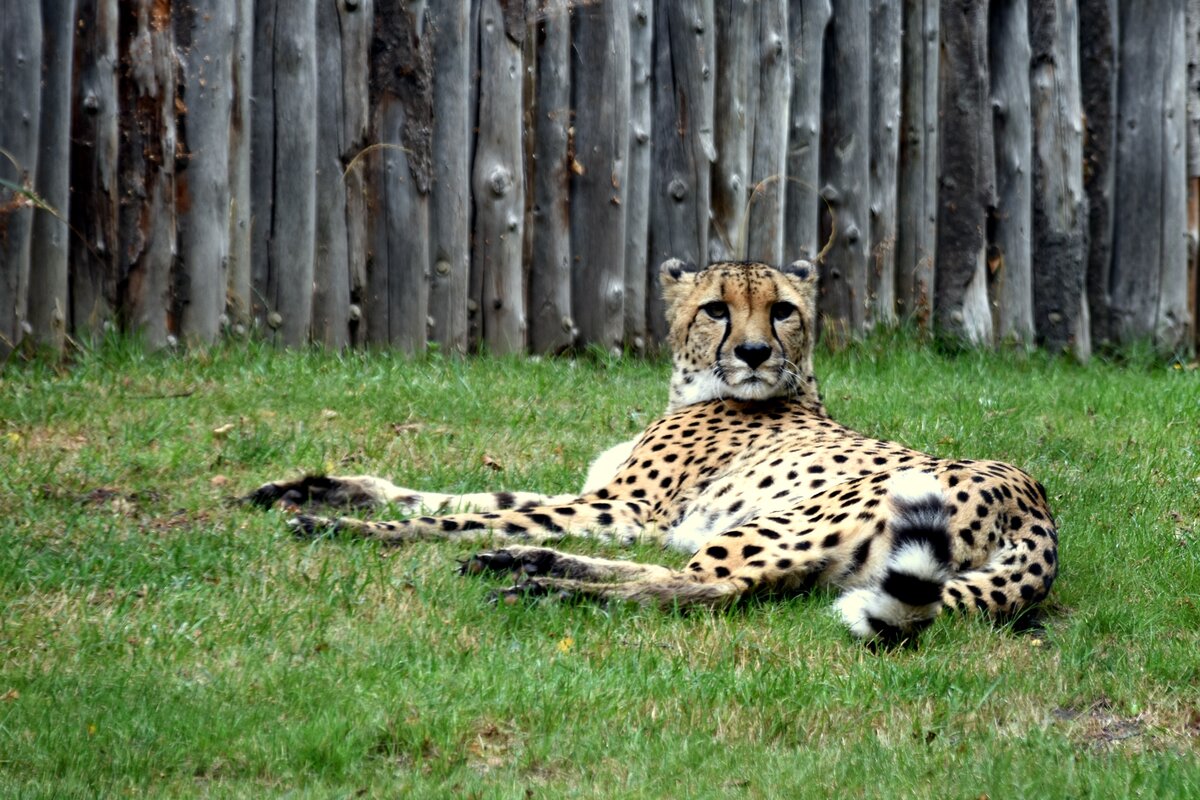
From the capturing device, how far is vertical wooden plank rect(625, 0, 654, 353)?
25.0ft

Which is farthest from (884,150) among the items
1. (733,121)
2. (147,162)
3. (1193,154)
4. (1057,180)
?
(147,162)

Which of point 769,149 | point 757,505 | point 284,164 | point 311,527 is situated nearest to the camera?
point 311,527

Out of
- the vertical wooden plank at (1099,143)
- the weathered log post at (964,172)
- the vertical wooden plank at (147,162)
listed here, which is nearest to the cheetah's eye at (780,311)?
the vertical wooden plank at (147,162)

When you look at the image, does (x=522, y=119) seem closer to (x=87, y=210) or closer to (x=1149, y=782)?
(x=87, y=210)

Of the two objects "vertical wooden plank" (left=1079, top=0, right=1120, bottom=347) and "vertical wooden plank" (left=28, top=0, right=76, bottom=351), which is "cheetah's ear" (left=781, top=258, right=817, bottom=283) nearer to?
"vertical wooden plank" (left=28, top=0, right=76, bottom=351)

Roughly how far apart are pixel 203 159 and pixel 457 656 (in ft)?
11.5

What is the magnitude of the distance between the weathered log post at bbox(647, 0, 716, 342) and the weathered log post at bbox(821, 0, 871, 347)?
801 millimetres

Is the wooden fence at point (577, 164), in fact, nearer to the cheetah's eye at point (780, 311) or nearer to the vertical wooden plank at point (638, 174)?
the vertical wooden plank at point (638, 174)

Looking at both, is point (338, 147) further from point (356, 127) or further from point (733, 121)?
point (733, 121)

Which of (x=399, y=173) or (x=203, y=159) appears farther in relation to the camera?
(x=399, y=173)

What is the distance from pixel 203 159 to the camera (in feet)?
21.3

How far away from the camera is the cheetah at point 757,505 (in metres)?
3.97

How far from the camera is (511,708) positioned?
336cm

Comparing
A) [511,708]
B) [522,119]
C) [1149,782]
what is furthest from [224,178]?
[1149,782]
